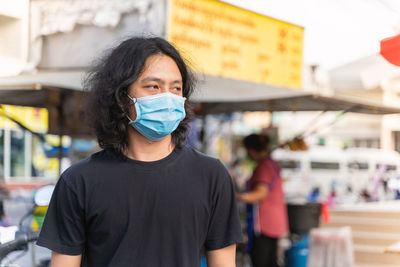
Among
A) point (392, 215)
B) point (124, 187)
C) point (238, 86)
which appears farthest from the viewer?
point (392, 215)

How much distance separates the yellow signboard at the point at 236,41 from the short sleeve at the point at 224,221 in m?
2.09

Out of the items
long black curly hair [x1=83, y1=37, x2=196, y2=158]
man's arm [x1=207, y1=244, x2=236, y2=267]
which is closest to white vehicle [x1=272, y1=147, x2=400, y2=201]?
man's arm [x1=207, y1=244, x2=236, y2=267]

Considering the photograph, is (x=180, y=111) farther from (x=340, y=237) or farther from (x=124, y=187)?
(x=340, y=237)

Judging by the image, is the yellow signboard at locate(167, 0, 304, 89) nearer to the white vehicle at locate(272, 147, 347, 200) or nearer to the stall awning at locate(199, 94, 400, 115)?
the stall awning at locate(199, 94, 400, 115)

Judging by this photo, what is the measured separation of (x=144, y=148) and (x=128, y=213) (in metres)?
0.25

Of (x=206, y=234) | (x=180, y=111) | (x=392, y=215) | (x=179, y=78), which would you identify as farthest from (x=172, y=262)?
(x=392, y=215)

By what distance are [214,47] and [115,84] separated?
2700 mm

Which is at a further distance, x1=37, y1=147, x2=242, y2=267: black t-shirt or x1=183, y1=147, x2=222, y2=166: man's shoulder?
x1=183, y1=147, x2=222, y2=166: man's shoulder

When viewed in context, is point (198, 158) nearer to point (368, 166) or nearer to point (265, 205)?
point (265, 205)

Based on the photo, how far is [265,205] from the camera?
5.56m

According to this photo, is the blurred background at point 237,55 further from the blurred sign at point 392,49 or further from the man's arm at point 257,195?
the man's arm at point 257,195

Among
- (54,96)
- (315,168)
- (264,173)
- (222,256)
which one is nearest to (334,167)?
→ (315,168)

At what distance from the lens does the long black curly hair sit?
5.91 ft

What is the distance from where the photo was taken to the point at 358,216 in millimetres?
8547
